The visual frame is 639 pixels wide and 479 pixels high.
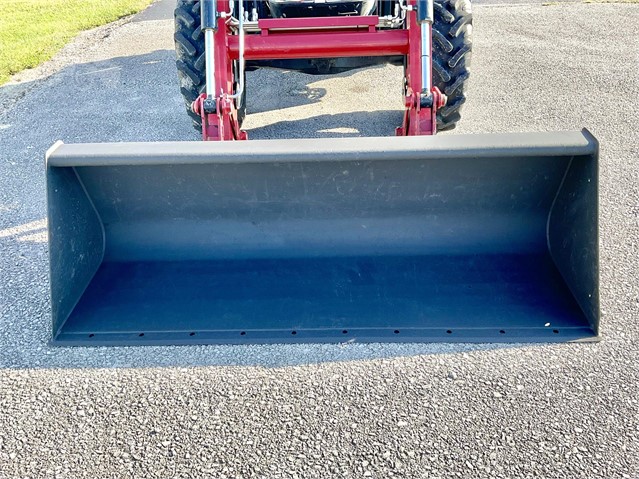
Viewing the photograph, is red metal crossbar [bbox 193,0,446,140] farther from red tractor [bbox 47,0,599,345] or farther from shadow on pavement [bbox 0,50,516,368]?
shadow on pavement [bbox 0,50,516,368]

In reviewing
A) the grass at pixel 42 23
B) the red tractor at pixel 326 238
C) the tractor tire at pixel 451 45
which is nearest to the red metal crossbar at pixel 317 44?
the red tractor at pixel 326 238

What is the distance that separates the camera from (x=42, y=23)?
976 cm

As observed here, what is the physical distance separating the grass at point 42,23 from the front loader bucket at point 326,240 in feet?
16.9

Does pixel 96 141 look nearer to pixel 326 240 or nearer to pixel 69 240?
pixel 69 240

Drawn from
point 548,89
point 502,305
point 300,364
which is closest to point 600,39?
point 548,89

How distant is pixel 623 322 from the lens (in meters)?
3.25

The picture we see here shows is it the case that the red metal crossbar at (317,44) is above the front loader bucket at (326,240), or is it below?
above

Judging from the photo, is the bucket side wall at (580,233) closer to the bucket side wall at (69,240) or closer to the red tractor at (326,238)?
the red tractor at (326,238)

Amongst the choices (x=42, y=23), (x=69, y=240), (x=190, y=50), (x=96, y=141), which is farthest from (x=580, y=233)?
(x=42, y=23)

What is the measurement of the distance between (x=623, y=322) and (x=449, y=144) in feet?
4.29

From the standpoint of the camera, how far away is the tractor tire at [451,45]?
4477mm

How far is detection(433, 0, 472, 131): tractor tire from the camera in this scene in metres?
4.48

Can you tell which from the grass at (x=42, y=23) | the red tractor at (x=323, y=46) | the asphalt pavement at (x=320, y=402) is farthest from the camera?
the grass at (x=42, y=23)

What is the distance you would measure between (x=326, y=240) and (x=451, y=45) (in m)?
1.91
